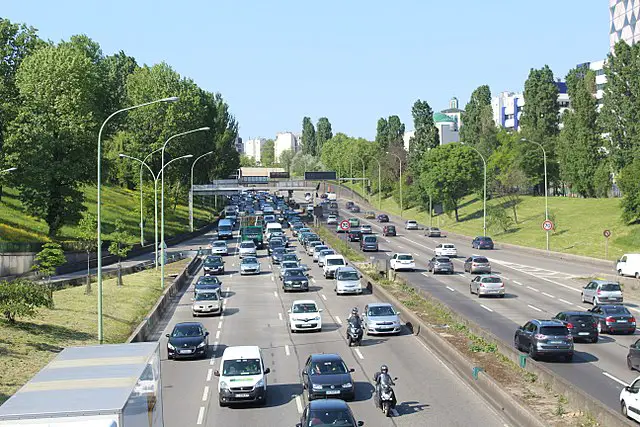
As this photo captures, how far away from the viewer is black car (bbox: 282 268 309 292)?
51844mm

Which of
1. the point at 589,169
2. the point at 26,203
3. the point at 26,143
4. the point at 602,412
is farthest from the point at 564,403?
the point at 589,169

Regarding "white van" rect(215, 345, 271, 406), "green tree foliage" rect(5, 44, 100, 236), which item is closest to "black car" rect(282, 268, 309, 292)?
"white van" rect(215, 345, 271, 406)

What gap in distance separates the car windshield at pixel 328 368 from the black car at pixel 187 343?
7580 mm

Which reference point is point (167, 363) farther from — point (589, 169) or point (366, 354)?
point (589, 169)

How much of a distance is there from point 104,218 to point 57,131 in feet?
57.8

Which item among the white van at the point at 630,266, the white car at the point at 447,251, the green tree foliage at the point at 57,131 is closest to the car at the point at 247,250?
the green tree foliage at the point at 57,131

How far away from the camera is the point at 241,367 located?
24.5m

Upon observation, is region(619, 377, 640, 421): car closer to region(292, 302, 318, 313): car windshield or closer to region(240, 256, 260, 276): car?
region(292, 302, 318, 313): car windshield

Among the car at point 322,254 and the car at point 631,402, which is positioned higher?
the car at point 322,254

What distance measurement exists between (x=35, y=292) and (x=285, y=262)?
97.8ft

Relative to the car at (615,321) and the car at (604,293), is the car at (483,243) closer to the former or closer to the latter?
the car at (604,293)

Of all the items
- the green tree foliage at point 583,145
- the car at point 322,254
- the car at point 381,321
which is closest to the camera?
the car at point 381,321

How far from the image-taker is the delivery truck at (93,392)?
37.7ft

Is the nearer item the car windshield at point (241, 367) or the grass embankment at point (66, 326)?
the car windshield at point (241, 367)
